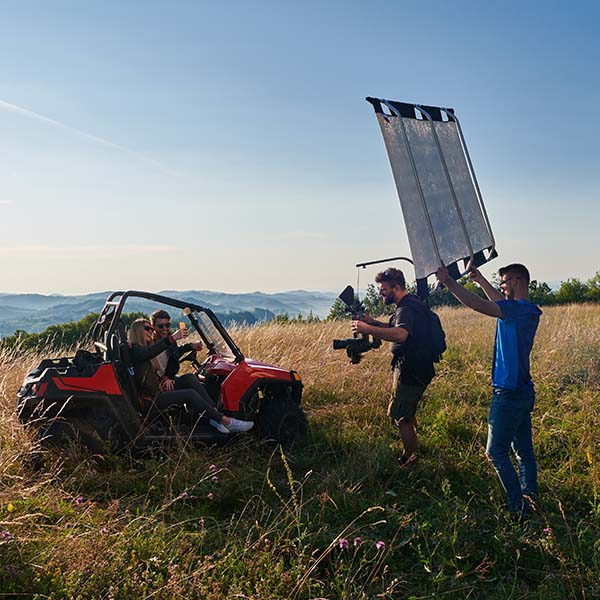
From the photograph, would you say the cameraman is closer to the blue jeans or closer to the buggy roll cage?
the blue jeans

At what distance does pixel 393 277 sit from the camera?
5.57 m

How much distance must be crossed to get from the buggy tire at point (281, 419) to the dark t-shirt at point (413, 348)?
50.8 inches

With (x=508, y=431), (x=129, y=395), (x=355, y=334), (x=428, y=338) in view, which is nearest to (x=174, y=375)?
(x=129, y=395)

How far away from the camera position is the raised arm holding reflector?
479 centimetres

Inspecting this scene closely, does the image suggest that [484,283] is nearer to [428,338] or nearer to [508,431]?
[428,338]

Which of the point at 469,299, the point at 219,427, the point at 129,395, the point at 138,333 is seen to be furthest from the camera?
the point at 138,333

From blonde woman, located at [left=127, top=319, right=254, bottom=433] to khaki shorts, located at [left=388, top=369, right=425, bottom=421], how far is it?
143 centimetres

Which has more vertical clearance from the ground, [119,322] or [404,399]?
[119,322]

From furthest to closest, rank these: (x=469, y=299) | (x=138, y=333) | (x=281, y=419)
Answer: (x=281, y=419) → (x=138, y=333) → (x=469, y=299)

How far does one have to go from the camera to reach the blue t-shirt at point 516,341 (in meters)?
4.38

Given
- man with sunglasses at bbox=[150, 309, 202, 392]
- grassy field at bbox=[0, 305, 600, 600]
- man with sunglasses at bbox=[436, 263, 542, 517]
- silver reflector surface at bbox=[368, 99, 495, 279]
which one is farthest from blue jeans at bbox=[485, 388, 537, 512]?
man with sunglasses at bbox=[150, 309, 202, 392]

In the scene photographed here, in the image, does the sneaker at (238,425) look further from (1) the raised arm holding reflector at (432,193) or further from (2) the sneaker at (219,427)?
(1) the raised arm holding reflector at (432,193)

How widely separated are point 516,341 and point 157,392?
3.25m

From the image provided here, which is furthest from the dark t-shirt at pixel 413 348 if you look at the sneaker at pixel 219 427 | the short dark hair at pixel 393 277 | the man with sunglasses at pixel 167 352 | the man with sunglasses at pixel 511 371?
the man with sunglasses at pixel 167 352
